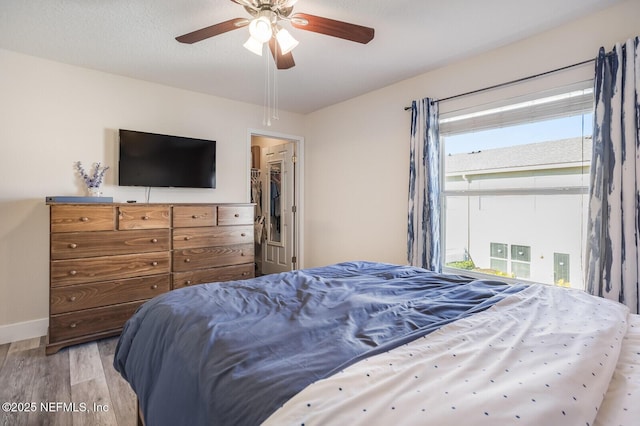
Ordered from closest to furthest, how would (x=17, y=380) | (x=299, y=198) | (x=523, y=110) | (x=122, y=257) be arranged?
(x=17, y=380)
(x=523, y=110)
(x=122, y=257)
(x=299, y=198)

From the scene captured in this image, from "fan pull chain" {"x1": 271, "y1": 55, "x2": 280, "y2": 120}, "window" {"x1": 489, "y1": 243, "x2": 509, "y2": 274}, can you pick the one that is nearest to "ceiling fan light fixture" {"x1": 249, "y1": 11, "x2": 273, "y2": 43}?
"fan pull chain" {"x1": 271, "y1": 55, "x2": 280, "y2": 120}

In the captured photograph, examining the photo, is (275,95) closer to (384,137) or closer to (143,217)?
(384,137)

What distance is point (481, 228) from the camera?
2.88m

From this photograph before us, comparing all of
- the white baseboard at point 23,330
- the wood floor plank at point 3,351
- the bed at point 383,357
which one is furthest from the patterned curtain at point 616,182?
the white baseboard at point 23,330

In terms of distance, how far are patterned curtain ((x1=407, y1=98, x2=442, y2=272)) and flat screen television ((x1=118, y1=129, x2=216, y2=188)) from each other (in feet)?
7.32

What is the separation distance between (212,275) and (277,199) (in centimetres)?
199

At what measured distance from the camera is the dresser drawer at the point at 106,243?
2453 millimetres

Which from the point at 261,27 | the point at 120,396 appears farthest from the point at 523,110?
the point at 120,396

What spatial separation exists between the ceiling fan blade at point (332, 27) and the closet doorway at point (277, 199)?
7.92 feet

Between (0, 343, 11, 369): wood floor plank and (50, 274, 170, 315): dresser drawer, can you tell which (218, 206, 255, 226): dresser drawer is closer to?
(50, 274, 170, 315): dresser drawer

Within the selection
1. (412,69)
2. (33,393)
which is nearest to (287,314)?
(33,393)

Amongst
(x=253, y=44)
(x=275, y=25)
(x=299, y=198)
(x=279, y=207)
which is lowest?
(x=279, y=207)

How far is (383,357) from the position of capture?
84 centimetres

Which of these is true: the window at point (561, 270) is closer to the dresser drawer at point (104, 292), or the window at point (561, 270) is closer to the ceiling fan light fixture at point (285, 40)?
the ceiling fan light fixture at point (285, 40)
